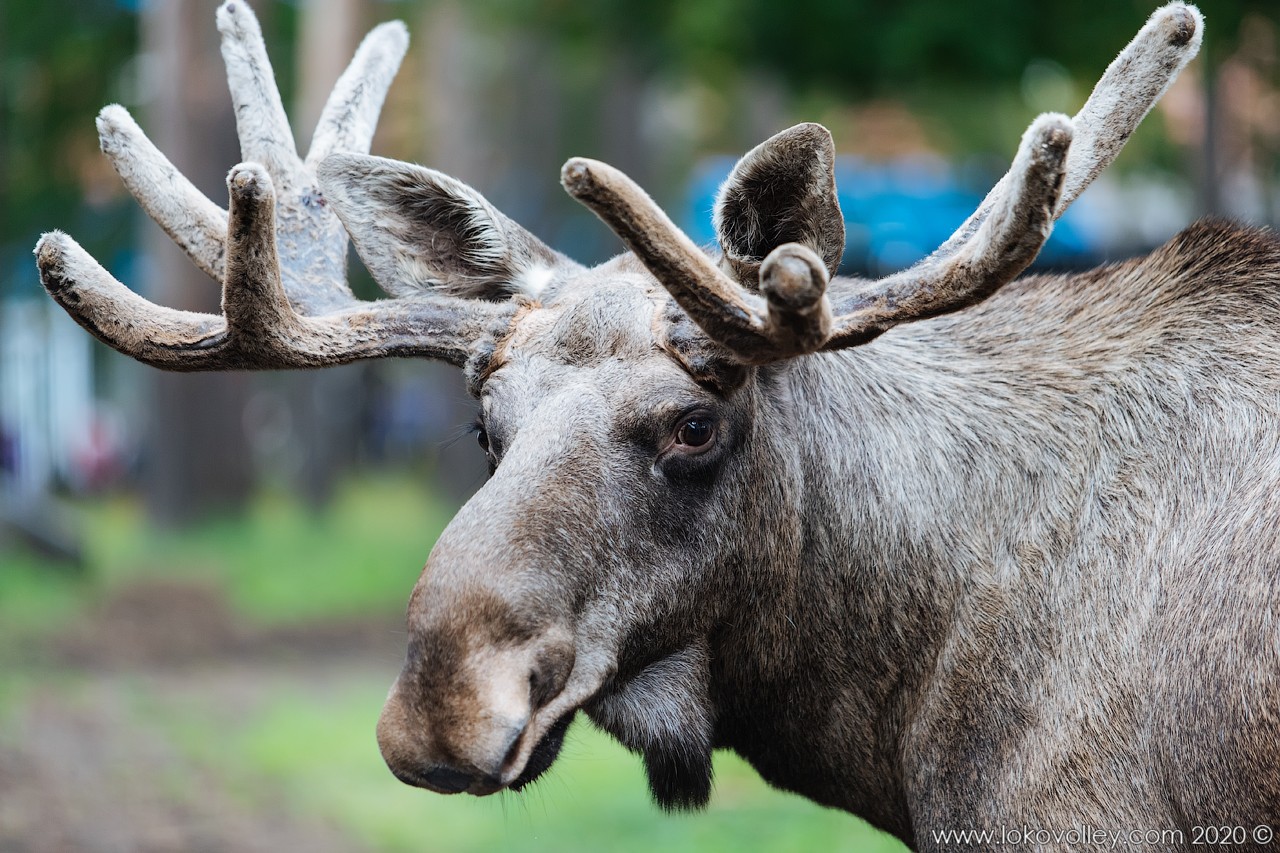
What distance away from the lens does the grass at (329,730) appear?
22.5 ft

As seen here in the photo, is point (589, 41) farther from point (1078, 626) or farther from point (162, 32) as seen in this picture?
point (1078, 626)

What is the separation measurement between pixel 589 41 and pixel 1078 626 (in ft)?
31.0

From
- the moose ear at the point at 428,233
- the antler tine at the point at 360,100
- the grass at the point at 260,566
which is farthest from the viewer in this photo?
the grass at the point at 260,566

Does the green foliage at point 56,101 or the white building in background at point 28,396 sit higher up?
the green foliage at point 56,101

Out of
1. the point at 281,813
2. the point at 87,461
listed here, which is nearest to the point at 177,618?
the point at 281,813

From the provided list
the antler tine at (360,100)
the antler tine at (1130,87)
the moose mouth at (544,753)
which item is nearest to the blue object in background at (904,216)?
the antler tine at (360,100)

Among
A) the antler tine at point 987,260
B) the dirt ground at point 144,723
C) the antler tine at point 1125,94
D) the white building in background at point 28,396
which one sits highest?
the antler tine at point 1125,94

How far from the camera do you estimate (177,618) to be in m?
13.1

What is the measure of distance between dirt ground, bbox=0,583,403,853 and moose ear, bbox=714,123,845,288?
1.59 meters

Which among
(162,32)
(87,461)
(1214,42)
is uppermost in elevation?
(162,32)

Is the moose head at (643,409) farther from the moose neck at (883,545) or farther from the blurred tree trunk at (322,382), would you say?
the blurred tree trunk at (322,382)

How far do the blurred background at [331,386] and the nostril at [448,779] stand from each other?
0.54 m

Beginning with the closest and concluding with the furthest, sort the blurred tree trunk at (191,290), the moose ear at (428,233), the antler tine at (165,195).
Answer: the moose ear at (428,233) → the antler tine at (165,195) → the blurred tree trunk at (191,290)

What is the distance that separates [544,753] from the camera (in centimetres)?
318
